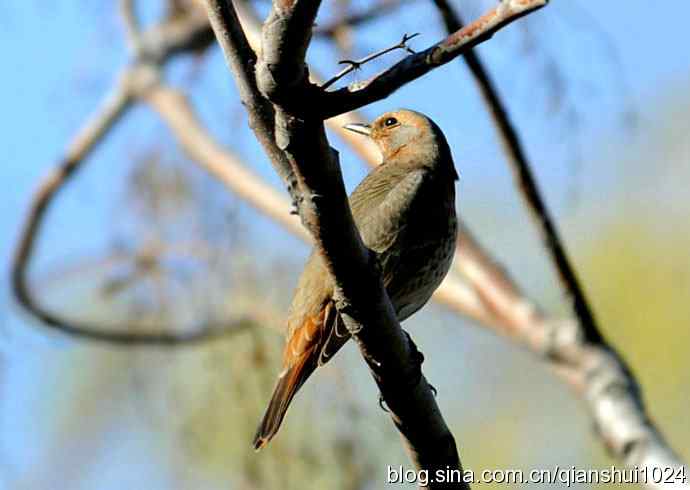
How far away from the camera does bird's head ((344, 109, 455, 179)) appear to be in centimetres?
439

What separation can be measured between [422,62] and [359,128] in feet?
8.58

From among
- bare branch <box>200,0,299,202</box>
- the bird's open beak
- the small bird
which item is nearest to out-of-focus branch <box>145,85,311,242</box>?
the bird's open beak

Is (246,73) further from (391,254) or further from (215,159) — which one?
(215,159)

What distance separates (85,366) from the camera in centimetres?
883

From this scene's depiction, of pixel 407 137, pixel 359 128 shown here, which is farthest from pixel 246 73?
pixel 359 128

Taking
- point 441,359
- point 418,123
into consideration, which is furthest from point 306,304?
point 441,359

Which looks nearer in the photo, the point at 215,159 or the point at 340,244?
the point at 340,244

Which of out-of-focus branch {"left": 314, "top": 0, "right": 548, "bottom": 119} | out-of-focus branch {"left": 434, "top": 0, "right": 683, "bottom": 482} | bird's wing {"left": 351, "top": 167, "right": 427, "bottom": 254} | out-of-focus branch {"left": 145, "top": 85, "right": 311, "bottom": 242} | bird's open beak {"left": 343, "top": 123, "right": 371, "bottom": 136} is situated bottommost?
out-of-focus branch {"left": 434, "top": 0, "right": 683, "bottom": 482}

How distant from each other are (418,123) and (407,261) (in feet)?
2.97

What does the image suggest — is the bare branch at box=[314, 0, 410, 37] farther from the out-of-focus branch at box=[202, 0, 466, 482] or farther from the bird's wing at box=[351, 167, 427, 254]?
the out-of-focus branch at box=[202, 0, 466, 482]

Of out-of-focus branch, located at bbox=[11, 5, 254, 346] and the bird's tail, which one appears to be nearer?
the bird's tail

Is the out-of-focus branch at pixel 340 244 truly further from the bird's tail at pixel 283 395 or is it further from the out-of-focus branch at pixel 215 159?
the out-of-focus branch at pixel 215 159

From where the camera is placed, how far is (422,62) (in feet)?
7.68

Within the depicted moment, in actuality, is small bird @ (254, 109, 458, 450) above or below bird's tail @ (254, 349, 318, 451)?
above
